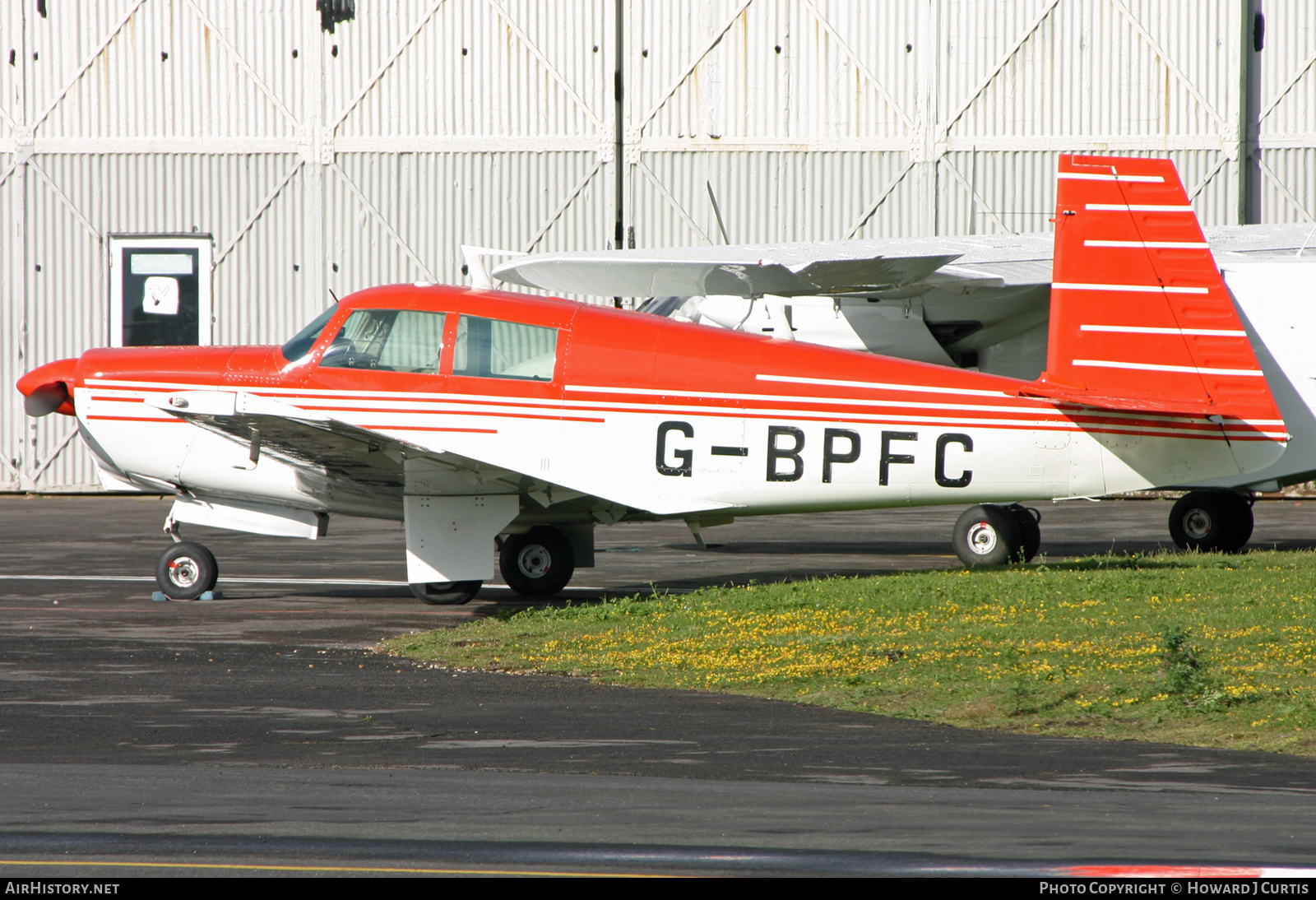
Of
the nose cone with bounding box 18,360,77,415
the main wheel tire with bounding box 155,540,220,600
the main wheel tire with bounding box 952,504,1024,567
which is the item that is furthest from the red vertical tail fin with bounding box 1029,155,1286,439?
the nose cone with bounding box 18,360,77,415

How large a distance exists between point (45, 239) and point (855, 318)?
15257 millimetres

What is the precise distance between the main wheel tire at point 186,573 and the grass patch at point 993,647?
2.67 meters

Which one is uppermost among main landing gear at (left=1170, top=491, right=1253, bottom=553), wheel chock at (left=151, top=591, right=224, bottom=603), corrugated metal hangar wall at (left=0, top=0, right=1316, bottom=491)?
corrugated metal hangar wall at (left=0, top=0, right=1316, bottom=491)

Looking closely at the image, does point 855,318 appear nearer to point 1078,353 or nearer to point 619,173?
point 1078,353

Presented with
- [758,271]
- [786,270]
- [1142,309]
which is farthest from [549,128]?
[1142,309]

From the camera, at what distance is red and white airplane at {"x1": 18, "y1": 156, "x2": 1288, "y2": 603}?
10.1m

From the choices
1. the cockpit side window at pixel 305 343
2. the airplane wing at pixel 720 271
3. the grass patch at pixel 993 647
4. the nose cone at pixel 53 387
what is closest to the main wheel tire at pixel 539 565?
the grass patch at pixel 993 647

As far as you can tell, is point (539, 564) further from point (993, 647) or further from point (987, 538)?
point (993, 647)

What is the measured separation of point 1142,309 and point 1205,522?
4.09m

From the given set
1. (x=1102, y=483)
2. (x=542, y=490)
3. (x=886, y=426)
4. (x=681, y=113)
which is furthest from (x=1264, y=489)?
(x=681, y=113)

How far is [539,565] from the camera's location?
11.1 meters

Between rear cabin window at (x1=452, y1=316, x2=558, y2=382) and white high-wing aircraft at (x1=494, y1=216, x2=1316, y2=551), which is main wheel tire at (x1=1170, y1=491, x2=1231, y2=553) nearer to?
white high-wing aircraft at (x1=494, y1=216, x2=1316, y2=551)

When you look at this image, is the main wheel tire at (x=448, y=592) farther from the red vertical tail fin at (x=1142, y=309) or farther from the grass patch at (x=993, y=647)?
the red vertical tail fin at (x=1142, y=309)

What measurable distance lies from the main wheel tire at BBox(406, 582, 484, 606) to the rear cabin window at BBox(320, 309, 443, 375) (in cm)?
170
